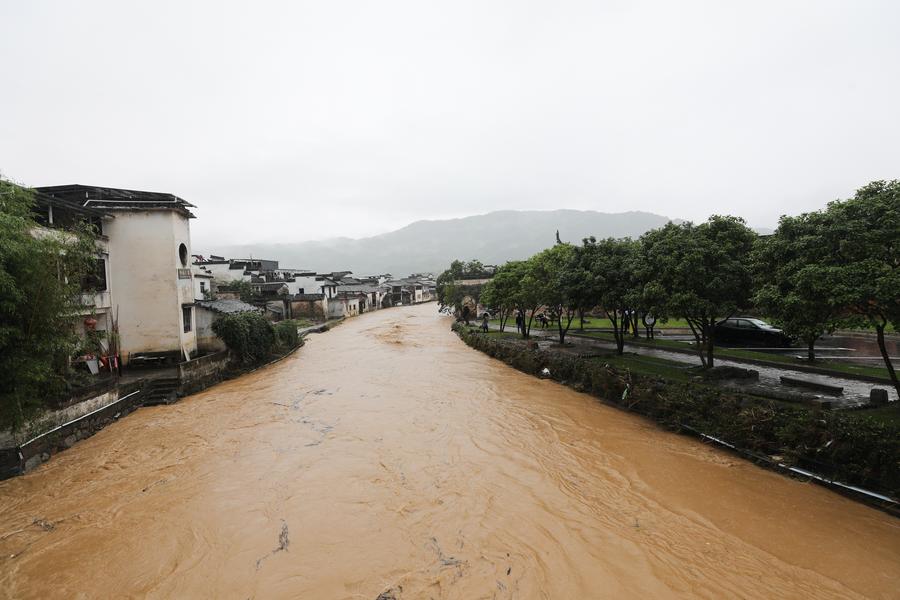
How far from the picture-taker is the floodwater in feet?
21.4

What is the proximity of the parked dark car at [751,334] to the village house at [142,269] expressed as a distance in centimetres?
2478

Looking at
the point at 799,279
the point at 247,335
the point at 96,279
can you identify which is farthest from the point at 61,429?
the point at 799,279

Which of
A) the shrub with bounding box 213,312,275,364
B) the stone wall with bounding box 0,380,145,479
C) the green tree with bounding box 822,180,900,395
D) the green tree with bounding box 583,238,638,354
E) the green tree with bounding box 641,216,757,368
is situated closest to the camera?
the green tree with bounding box 822,180,900,395

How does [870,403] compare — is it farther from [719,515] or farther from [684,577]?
[684,577]

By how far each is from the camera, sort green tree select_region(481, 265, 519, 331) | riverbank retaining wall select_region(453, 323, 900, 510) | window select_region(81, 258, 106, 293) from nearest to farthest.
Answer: riverbank retaining wall select_region(453, 323, 900, 510) → window select_region(81, 258, 106, 293) → green tree select_region(481, 265, 519, 331)

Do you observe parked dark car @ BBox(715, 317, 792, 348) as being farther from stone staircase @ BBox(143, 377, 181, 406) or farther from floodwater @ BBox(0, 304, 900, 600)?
stone staircase @ BBox(143, 377, 181, 406)

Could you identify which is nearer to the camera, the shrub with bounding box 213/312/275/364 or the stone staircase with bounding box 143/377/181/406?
the stone staircase with bounding box 143/377/181/406

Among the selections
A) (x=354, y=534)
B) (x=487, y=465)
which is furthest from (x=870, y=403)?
(x=354, y=534)

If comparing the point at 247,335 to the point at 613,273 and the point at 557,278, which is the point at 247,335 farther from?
the point at 613,273

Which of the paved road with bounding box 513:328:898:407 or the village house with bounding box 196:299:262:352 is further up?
the village house with bounding box 196:299:262:352

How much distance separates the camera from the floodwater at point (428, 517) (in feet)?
21.4

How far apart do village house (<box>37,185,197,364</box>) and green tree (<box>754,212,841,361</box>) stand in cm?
2223

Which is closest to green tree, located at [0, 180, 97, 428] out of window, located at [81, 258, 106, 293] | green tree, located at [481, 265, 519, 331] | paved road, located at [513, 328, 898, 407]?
window, located at [81, 258, 106, 293]

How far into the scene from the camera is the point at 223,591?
6.36 metres
